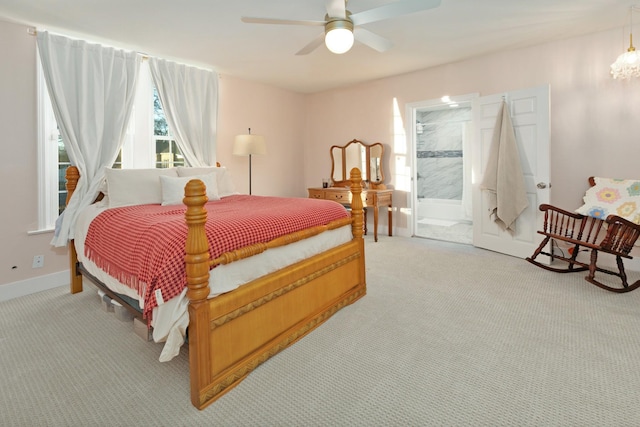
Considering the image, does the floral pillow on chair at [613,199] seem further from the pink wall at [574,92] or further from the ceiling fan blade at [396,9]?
the ceiling fan blade at [396,9]

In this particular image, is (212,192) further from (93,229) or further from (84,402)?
(84,402)

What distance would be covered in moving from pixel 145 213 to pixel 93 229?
1.66 feet

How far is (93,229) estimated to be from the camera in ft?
8.55

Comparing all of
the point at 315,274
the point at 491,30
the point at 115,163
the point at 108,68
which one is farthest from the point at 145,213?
the point at 491,30

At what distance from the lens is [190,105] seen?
432cm

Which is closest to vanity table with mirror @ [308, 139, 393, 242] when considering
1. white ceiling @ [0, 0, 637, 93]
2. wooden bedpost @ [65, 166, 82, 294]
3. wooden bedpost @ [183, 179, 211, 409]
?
white ceiling @ [0, 0, 637, 93]

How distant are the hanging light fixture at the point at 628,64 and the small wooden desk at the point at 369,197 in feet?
9.28

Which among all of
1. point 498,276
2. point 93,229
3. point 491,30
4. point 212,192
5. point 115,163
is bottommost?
point 498,276

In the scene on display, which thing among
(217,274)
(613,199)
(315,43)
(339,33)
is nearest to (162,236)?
(217,274)

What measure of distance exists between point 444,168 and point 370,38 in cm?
518

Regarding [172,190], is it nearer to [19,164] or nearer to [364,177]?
[19,164]

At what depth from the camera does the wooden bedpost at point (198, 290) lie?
1538 millimetres

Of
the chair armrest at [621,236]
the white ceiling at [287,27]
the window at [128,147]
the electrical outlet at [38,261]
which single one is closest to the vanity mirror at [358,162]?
the white ceiling at [287,27]

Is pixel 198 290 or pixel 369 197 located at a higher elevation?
pixel 369 197
